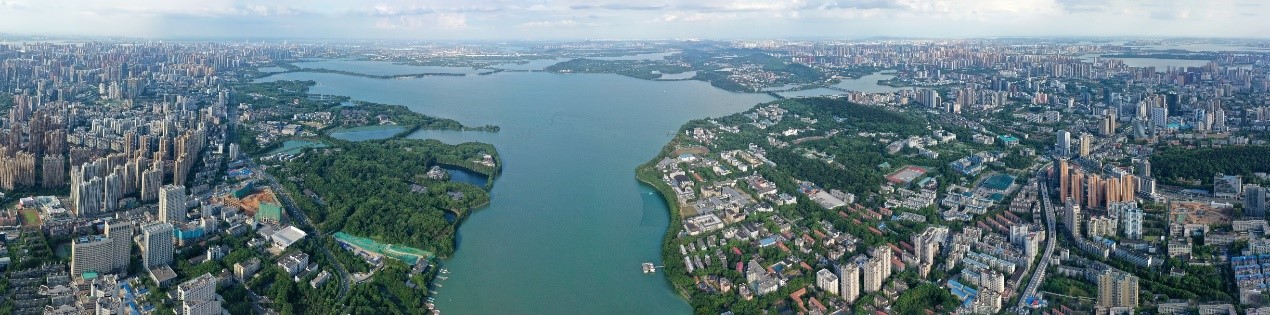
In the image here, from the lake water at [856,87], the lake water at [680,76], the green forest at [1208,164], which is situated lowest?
the green forest at [1208,164]

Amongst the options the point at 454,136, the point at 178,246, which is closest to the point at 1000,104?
the point at 454,136

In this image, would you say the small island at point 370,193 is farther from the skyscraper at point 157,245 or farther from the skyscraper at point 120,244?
the skyscraper at point 120,244

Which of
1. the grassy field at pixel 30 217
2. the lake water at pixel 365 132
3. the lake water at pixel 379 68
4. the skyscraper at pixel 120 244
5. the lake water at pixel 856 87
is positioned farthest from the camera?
the lake water at pixel 379 68

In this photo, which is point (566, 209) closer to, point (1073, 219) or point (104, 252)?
point (104, 252)

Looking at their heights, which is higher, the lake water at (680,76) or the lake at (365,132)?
the lake water at (680,76)

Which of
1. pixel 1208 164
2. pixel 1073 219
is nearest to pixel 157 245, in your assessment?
pixel 1073 219

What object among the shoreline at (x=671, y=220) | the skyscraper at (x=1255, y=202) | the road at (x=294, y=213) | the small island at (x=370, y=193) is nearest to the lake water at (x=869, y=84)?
the small island at (x=370, y=193)

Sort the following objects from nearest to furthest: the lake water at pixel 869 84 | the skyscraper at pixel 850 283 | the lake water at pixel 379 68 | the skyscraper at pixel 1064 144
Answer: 1. the skyscraper at pixel 850 283
2. the skyscraper at pixel 1064 144
3. the lake water at pixel 869 84
4. the lake water at pixel 379 68

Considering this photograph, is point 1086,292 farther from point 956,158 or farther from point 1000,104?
point 1000,104
